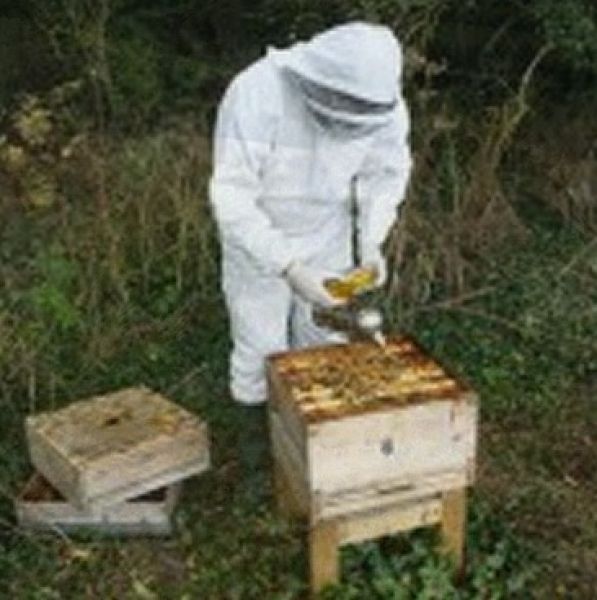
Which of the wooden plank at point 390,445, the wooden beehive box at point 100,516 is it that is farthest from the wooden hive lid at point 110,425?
the wooden plank at point 390,445

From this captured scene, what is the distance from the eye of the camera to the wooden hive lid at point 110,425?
433 cm

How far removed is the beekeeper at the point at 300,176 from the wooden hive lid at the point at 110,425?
0.94 feet

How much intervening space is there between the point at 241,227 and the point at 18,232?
2563 mm

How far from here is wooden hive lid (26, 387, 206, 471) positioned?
433 cm

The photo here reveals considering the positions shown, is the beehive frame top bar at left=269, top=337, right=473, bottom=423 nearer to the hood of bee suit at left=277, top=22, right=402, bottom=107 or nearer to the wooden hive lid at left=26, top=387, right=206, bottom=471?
the wooden hive lid at left=26, top=387, right=206, bottom=471

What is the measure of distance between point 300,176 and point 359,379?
75cm

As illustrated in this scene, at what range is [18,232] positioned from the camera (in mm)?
6352

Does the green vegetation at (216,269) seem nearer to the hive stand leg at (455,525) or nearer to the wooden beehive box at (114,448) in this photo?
the hive stand leg at (455,525)

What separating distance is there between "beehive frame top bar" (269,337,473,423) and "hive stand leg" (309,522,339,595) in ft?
1.21

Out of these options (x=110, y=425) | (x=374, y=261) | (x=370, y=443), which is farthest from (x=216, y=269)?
(x=370, y=443)

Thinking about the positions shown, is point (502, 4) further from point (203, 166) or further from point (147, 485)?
point (147, 485)

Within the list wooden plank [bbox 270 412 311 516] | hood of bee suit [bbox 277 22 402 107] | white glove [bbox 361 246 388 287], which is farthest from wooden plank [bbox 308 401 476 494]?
hood of bee suit [bbox 277 22 402 107]

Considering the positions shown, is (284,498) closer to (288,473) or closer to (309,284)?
(288,473)

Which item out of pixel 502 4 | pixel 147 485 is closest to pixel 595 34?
pixel 502 4
